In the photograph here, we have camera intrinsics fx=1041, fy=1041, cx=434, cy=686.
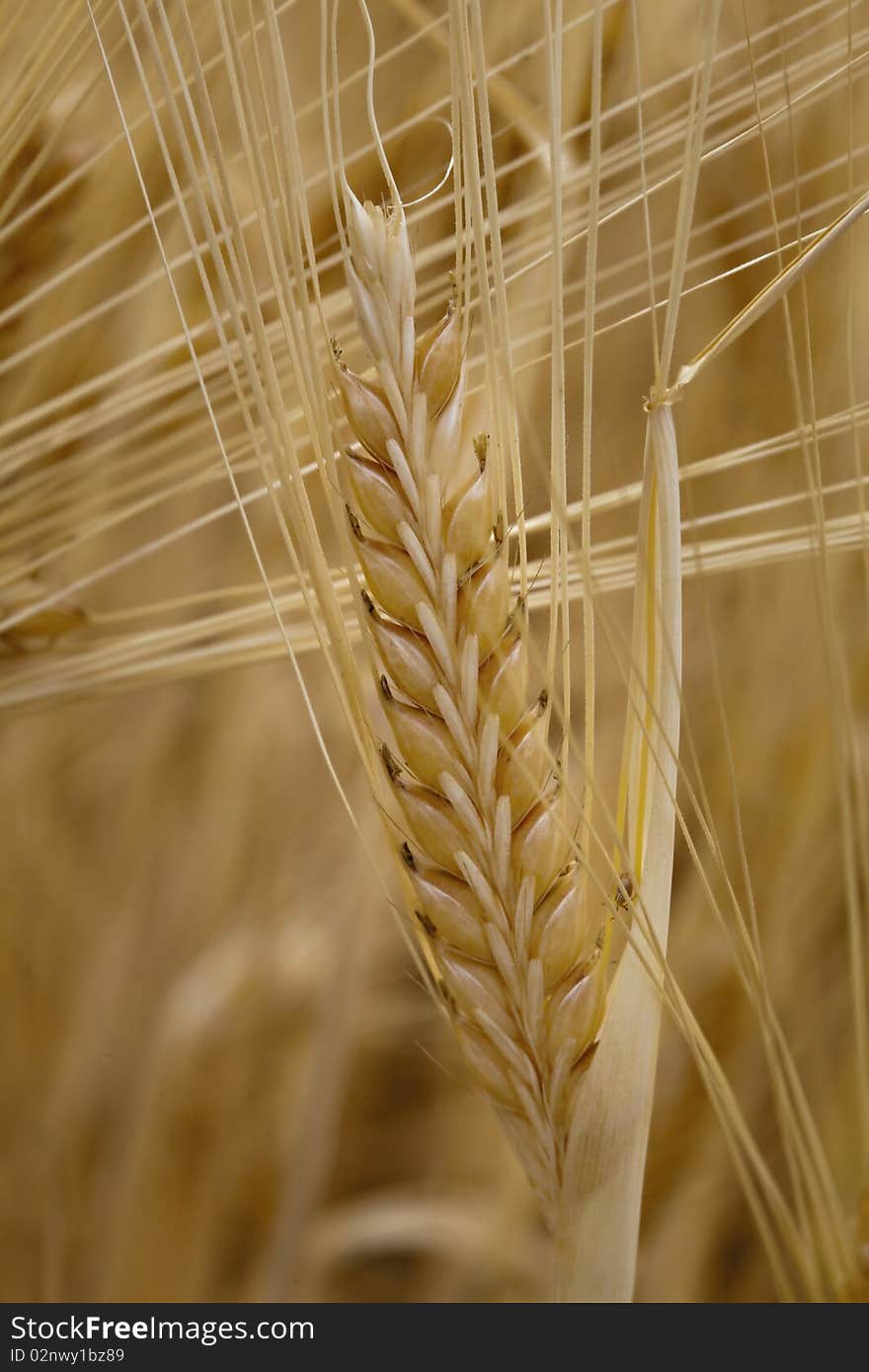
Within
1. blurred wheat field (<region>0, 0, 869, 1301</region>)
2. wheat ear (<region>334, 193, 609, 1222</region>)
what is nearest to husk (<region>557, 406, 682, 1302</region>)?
wheat ear (<region>334, 193, 609, 1222</region>)

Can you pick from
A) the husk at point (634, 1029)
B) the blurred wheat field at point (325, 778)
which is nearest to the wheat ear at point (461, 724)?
the husk at point (634, 1029)

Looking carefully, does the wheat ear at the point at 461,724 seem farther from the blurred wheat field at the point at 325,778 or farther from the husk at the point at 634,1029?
the blurred wheat field at the point at 325,778

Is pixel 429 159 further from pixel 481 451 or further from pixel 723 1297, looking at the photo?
pixel 723 1297

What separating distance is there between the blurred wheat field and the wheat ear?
0.27 meters

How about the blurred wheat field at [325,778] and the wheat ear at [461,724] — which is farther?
the blurred wheat field at [325,778]

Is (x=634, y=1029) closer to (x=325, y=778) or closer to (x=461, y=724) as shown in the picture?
(x=461, y=724)

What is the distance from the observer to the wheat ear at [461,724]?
13.6 inches

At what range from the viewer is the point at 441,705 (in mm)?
351

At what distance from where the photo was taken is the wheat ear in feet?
1.13

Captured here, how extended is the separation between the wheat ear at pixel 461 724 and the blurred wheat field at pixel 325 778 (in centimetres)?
27

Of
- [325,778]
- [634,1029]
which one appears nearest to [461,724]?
[634,1029]

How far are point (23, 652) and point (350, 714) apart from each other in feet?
0.89

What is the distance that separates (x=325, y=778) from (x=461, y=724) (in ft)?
1.58

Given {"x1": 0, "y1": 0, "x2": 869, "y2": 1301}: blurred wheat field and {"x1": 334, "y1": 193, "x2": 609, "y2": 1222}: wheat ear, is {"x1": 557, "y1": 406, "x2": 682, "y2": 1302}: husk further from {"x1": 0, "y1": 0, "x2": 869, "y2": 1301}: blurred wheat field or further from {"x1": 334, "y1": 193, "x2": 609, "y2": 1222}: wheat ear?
{"x1": 0, "y1": 0, "x2": 869, "y2": 1301}: blurred wheat field
